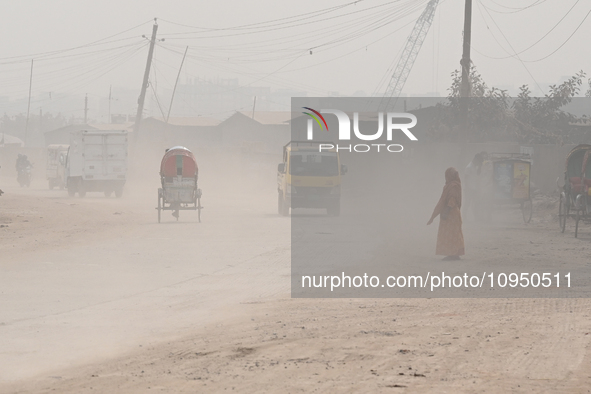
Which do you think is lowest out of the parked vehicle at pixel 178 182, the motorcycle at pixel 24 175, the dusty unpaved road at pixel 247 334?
the dusty unpaved road at pixel 247 334

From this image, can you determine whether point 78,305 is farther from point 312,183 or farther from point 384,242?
point 312,183

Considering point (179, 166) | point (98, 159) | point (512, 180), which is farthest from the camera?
point (98, 159)

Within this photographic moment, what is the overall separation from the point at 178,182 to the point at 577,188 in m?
11.3

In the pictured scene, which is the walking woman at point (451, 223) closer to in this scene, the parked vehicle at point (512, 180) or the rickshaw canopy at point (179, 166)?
the parked vehicle at point (512, 180)

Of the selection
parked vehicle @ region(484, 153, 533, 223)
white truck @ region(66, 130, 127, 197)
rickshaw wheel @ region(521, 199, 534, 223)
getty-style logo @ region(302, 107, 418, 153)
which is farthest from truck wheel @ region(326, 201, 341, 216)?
getty-style logo @ region(302, 107, 418, 153)

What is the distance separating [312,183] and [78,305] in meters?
16.5

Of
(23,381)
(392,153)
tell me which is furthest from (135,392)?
(392,153)

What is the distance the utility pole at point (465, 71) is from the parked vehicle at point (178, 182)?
948 cm

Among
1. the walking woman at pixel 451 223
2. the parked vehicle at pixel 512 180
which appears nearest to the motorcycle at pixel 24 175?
the parked vehicle at pixel 512 180

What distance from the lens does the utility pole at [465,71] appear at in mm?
26562

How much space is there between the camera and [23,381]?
20.9 ft

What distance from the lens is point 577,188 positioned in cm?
1894

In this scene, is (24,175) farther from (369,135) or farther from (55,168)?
(369,135)

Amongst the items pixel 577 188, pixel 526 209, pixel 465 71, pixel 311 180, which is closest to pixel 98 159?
pixel 311 180
